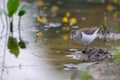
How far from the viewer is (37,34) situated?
1055 centimetres

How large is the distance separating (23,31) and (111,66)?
426 centimetres

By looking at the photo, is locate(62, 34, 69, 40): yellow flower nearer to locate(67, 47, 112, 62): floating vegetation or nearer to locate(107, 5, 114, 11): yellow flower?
locate(67, 47, 112, 62): floating vegetation

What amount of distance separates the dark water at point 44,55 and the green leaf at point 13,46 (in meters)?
0.13

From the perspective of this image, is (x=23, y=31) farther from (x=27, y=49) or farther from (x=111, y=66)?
(x=111, y=66)

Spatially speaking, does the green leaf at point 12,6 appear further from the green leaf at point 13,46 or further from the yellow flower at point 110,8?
the yellow flower at point 110,8

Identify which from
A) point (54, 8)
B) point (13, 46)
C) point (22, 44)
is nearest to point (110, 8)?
point (54, 8)

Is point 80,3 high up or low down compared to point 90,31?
down

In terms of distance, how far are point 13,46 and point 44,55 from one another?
1048mm

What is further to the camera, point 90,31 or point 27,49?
point 27,49

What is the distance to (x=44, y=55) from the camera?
8.31 m

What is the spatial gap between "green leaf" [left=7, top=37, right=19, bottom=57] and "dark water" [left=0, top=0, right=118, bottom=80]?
0.13 metres

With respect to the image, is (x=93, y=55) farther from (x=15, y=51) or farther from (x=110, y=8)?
(x=110, y=8)

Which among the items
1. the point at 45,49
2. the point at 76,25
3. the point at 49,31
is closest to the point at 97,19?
the point at 76,25

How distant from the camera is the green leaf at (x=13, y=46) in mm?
8656
